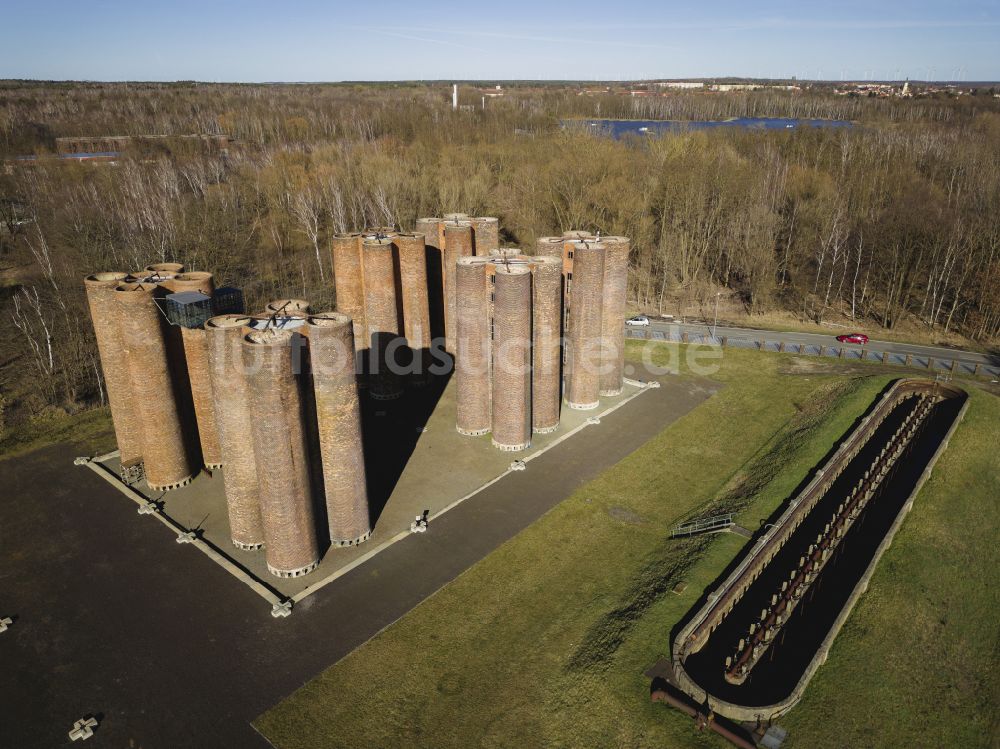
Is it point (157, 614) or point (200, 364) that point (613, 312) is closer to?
point (200, 364)

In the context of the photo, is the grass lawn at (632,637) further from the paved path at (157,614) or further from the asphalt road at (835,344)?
the asphalt road at (835,344)

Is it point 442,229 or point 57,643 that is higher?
point 442,229

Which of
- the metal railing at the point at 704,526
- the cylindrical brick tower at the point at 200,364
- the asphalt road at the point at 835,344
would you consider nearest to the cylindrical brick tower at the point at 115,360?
the cylindrical brick tower at the point at 200,364

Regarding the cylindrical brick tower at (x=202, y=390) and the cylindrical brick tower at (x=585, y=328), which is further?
the cylindrical brick tower at (x=585, y=328)

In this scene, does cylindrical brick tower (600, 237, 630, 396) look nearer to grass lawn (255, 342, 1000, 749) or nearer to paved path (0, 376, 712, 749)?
grass lawn (255, 342, 1000, 749)

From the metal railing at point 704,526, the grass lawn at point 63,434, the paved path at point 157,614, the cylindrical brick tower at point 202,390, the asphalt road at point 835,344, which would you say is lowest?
the metal railing at point 704,526

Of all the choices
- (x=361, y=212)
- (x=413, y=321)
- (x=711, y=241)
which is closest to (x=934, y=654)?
(x=413, y=321)

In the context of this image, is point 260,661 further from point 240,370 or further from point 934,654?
point 934,654
